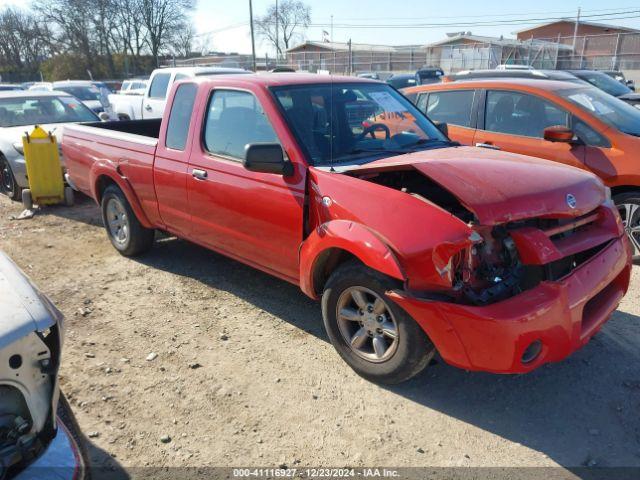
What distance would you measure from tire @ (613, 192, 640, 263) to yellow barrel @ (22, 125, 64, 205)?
24.2 feet

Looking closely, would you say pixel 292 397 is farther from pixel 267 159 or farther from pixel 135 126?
pixel 135 126

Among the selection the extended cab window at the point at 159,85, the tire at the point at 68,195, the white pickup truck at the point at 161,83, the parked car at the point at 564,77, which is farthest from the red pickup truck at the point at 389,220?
the parked car at the point at 564,77

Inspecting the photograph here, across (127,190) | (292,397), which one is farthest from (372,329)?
(127,190)

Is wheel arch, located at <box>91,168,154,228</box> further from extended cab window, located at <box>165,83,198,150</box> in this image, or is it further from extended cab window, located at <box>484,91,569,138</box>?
extended cab window, located at <box>484,91,569,138</box>

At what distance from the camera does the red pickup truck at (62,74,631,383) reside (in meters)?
2.87

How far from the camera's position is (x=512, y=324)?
2.72 m

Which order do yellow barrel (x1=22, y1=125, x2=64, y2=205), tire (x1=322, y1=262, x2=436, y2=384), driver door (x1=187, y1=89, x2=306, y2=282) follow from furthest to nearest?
yellow barrel (x1=22, y1=125, x2=64, y2=205)
driver door (x1=187, y1=89, x2=306, y2=282)
tire (x1=322, y1=262, x2=436, y2=384)

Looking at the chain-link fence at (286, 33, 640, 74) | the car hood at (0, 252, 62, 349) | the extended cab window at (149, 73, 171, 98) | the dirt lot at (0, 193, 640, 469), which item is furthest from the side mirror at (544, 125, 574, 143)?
the chain-link fence at (286, 33, 640, 74)

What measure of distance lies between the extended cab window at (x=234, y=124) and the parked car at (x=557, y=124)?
6.77 feet

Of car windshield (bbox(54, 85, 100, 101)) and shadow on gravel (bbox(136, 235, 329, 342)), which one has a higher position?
car windshield (bbox(54, 85, 100, 101))

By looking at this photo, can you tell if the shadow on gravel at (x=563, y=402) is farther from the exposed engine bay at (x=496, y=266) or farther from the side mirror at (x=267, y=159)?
the side mirror at (x=267, y=159)

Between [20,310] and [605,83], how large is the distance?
14695 mm

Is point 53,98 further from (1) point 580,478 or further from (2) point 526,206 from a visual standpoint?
(1) point 580,478

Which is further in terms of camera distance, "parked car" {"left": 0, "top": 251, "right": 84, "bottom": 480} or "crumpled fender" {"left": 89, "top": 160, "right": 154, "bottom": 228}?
"crumpled fender" {"left": 89, "top": 160, "right": 154, "bottom": 228}
